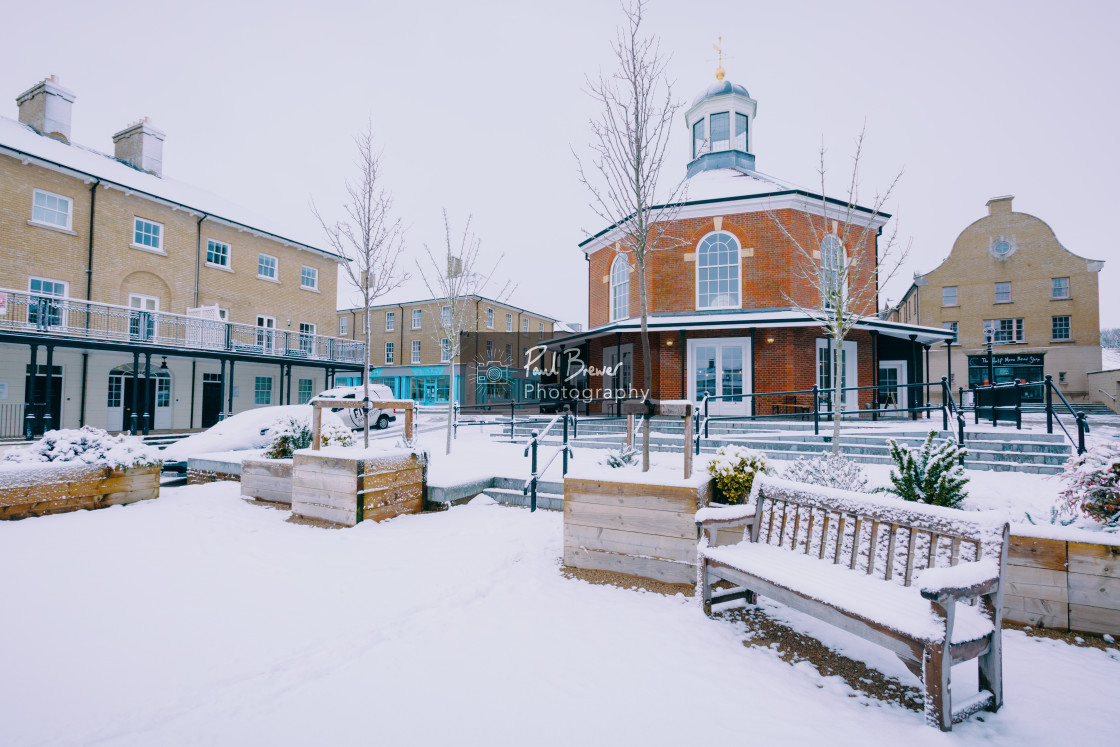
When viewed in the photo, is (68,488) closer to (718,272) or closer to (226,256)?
(718,272)

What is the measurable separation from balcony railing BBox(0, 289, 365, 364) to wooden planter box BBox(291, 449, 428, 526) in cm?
1485

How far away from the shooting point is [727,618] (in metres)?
4.02

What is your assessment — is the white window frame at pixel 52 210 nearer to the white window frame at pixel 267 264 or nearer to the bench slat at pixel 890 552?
the white window frame at pixel 267 264

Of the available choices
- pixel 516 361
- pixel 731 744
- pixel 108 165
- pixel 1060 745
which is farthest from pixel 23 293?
pixel 516 361

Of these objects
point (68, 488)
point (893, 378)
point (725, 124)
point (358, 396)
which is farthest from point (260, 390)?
point (893, 378)

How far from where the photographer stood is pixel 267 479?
7781 millimetres

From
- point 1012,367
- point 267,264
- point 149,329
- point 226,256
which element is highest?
point 267,264

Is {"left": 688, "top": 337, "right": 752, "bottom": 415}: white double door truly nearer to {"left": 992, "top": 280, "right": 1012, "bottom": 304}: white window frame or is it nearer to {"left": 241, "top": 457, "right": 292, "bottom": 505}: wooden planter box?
{"left": 241, "top": 457, "right": 292, "bottom": 505}: wooden planter box

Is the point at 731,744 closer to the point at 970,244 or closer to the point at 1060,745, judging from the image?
the point at 1060,745

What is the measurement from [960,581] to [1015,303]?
37.7 m

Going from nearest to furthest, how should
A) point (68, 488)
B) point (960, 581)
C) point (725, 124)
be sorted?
1. point (960, 581)
2. point (68, 488)
3. point (725, 124)

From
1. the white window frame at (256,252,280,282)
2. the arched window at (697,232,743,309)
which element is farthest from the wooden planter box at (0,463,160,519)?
the white window frame at (256,252,280,282)

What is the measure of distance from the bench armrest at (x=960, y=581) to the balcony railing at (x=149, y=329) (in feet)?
69.9

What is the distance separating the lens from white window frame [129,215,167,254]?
19.2 m
